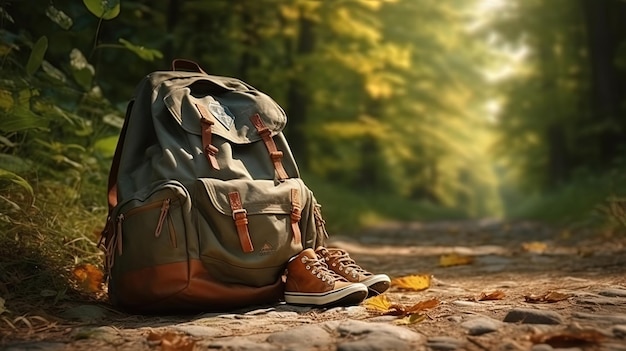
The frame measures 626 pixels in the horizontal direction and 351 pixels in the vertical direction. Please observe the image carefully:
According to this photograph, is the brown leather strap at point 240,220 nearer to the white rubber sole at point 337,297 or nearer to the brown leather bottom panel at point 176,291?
the brown leather bottom panel at point 176,291

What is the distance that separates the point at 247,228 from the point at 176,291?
1.19ft

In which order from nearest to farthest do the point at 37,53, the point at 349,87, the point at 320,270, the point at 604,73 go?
1. the point at 320,270
2. the point at 37,53
3. the point at 604,73
4. the point at 349,87

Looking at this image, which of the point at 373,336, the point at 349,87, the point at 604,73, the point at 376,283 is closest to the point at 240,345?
→ the point at 373,336

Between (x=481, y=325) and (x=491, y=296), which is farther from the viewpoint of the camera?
(x=491, y=296)

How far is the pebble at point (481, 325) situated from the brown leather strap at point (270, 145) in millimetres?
1035

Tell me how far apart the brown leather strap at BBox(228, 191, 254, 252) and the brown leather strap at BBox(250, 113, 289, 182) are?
1.02 feet

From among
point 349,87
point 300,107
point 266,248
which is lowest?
point 266,248

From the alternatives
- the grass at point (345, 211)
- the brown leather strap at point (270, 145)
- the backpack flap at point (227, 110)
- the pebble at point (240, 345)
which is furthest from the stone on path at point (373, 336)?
the grass at point (345, 211)

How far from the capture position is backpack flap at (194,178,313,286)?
8.15 feet

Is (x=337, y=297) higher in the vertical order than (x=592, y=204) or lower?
lower

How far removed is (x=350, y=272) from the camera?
8.82 feet

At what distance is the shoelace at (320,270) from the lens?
2.59 metres

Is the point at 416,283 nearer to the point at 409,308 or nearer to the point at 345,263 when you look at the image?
the point at 345,263

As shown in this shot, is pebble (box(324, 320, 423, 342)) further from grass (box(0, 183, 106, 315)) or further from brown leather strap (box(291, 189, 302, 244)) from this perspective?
grass (box(0, 183, 106, 315))
